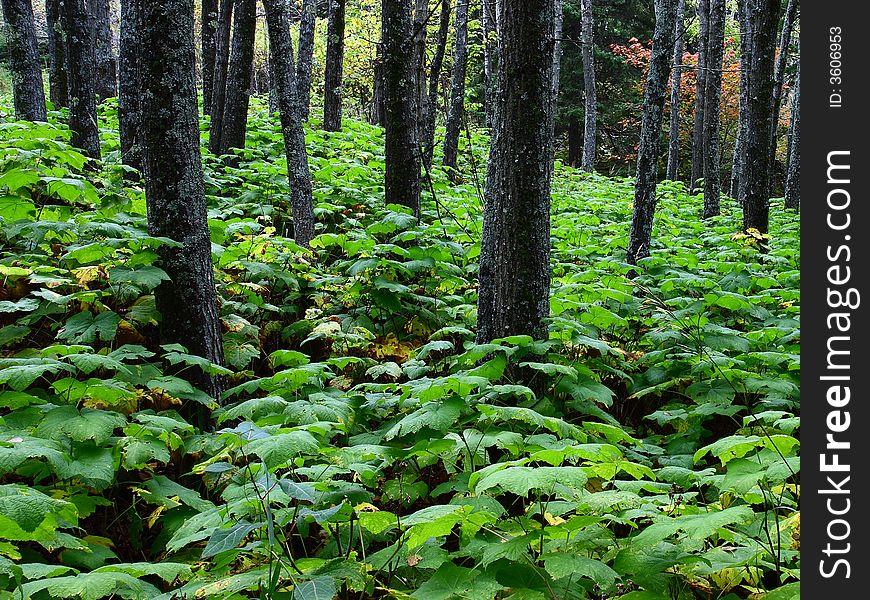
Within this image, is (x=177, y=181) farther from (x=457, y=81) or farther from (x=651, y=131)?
(x=457, y=81)

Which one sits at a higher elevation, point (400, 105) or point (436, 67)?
point (436, 67)

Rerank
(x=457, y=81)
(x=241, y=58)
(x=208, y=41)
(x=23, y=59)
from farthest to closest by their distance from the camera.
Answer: (x=208, y=41), (x=457, y=81), (x=241, y=58), (x=23, y=59)

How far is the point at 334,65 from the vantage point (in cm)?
1458

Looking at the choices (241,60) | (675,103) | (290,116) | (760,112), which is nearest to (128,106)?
(241,60)

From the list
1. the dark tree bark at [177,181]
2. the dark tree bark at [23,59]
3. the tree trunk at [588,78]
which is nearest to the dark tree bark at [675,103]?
the tree trunk at [588,78]

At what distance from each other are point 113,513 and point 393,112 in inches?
207

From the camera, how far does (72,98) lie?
30.4 ft

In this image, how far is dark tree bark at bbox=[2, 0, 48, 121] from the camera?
9711 mm

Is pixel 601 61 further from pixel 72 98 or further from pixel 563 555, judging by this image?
pixel 563 555

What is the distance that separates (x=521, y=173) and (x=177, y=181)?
2461mm

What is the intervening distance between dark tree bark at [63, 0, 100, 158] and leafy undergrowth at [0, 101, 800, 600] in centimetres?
108

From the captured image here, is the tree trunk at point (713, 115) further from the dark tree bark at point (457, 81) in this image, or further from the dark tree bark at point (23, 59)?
the dark tree bark at point (23, 59)

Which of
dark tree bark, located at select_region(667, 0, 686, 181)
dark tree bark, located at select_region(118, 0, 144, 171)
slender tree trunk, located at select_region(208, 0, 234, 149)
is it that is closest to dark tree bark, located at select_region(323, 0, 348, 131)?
slender tree trunk, located at select_region(208, 0, 234, 149)

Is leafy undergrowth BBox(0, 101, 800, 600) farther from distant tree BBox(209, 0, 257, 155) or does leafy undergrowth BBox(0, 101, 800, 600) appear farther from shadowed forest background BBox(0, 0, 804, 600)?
distant tree BBox(209, 0, 257, 155)
